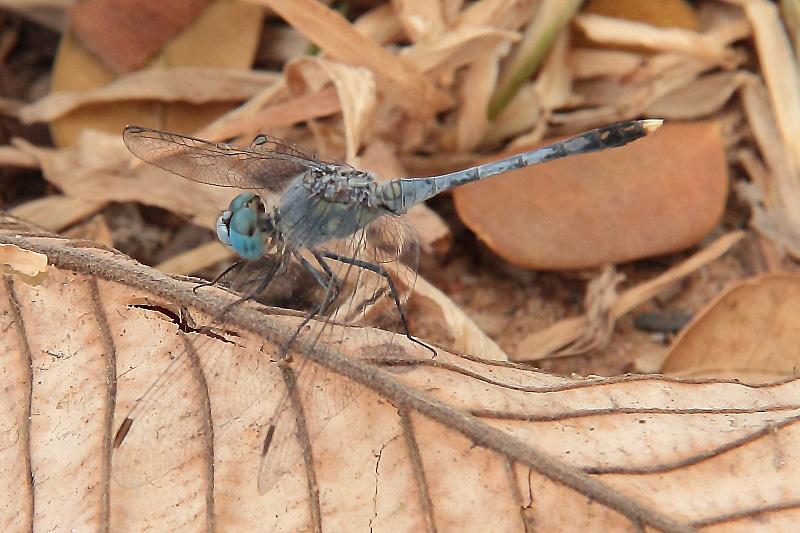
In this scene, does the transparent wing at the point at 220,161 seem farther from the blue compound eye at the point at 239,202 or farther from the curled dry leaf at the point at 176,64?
the curled dry leaf at the point at 176,64

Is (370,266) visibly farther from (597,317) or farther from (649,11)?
(649,11)

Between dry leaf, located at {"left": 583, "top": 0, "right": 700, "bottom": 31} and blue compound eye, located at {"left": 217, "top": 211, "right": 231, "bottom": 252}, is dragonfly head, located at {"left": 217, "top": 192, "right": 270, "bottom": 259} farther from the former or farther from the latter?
dry leaf, located at {"left": 583, "top": 0, "right": 700, "bottom": 31}

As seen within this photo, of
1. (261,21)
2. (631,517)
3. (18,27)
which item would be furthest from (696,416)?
(18,27)

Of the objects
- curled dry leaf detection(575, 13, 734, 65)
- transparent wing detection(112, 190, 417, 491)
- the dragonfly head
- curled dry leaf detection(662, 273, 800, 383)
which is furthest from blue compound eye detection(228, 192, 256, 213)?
curled dry leaf detection(575, 13, 734, 65)

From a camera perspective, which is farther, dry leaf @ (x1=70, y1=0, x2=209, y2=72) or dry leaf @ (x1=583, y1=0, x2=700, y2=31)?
dry leaf @ (x1=583, y1=0, x2=700, y2=31)

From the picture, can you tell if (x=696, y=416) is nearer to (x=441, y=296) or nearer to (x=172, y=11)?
(x=441, y=296)
